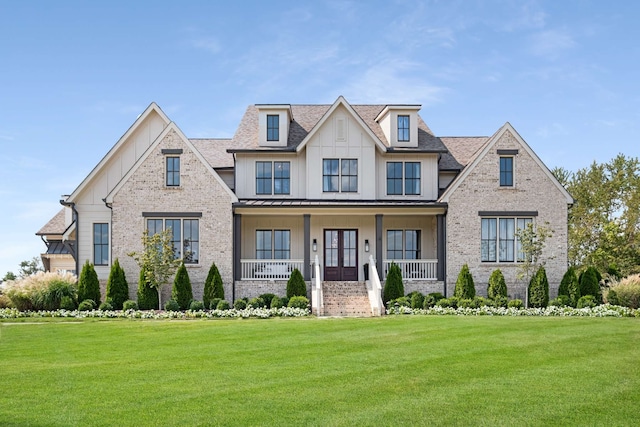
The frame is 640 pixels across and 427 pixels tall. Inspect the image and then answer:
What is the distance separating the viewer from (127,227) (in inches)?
1176

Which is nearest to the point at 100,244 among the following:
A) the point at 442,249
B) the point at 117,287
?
the point at 117,287

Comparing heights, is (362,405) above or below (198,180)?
below

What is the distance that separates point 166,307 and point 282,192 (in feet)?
24.4

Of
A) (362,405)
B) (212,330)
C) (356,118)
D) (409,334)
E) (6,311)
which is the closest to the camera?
(362,405)

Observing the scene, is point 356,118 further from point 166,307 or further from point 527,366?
point 527,366

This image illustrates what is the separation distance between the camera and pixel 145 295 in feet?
94.1

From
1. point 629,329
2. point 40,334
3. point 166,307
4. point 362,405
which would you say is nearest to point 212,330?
point 40,334

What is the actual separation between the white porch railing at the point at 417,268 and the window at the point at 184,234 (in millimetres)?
7783

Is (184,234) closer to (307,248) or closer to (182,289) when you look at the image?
(182,289)

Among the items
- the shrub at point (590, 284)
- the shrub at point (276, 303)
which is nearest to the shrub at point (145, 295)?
the shrub at point (276, 303)

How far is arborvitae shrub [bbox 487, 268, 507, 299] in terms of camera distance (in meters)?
29.3

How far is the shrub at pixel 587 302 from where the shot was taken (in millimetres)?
27703

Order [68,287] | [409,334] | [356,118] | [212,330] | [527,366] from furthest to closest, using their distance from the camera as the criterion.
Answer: [356,118] < [68,287] < [212,330] < [409,334] < [527,366]

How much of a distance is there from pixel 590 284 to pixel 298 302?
38.2ft
